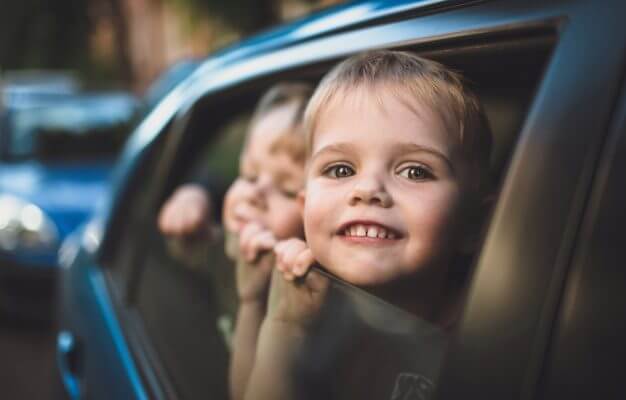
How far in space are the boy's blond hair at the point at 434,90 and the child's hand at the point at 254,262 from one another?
334 mm

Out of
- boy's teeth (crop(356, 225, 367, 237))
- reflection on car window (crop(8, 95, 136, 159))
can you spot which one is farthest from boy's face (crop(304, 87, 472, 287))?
reflection on car window (crop(8, 95, 136, 159))

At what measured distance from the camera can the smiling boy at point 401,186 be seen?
105cm

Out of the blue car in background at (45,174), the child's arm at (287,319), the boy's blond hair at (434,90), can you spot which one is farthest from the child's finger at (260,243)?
the blue car in background at (45,174)

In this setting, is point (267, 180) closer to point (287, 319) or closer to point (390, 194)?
point (287, 319)

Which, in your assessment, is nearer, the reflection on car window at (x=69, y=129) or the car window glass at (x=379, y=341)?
the car window glass at (x=379, y=341)

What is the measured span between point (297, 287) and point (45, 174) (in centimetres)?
450

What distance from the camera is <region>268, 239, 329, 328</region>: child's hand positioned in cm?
116

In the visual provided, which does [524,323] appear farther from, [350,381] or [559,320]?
[350,381]

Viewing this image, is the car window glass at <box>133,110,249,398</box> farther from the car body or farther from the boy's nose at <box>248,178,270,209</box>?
the boy's nose at <box>248,178,270,209</box>

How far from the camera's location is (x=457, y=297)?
3.52ft

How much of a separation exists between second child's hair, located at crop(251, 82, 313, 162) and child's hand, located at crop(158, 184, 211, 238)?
0.46 metres

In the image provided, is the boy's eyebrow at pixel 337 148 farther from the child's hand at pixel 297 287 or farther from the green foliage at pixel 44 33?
the green foliage at pixel 44 33

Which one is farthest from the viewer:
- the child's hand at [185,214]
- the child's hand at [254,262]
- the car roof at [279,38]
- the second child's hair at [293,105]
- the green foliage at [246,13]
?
the green foliage at [246,13]

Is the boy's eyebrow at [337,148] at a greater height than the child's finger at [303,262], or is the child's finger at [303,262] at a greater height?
the boy's eyebrow at [337,148]
